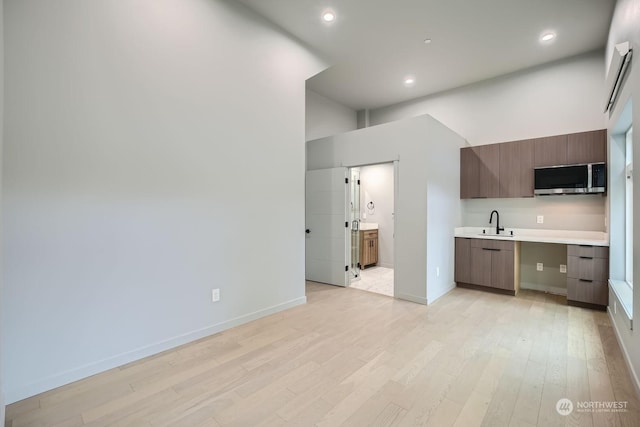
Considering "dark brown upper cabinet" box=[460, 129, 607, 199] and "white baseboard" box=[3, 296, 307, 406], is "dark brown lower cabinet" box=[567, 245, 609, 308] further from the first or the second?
"white baseboard" box=[3, 296, 307, 406]

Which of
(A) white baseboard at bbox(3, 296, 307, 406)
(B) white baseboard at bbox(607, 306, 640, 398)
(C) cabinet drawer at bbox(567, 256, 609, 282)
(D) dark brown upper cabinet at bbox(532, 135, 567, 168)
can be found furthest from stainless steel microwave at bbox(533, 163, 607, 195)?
(A) white baseboard at bbox(3, 296, 307, 406)

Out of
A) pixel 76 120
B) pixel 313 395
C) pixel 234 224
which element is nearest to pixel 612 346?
pixel 313 395

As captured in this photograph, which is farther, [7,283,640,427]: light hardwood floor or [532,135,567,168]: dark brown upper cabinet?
[532,135,567,168]: dark brown upper cabinet

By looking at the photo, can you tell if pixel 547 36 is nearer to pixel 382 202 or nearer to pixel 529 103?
pixel 529 103

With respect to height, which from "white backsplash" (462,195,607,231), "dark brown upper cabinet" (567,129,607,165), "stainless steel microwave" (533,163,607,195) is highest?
"dark brown upper cabinet" (567,129,607,165)

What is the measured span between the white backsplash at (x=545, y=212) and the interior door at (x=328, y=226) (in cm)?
220

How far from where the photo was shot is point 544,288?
453 centimetres

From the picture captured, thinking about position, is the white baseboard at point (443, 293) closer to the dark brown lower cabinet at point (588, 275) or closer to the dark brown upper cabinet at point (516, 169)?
the dark brown lower cabinet at point (588, 275)

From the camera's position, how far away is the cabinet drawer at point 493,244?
14.1ft

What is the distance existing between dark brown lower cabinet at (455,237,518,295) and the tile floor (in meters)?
1.16

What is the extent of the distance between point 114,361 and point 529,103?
20.2ft

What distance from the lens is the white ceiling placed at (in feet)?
10.6

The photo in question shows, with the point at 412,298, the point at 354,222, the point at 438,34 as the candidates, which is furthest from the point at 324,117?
the point at 412,298

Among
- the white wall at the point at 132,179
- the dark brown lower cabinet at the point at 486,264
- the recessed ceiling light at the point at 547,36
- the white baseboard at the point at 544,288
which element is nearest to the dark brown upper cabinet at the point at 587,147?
the recessed ceiling light at the point at 547,36
